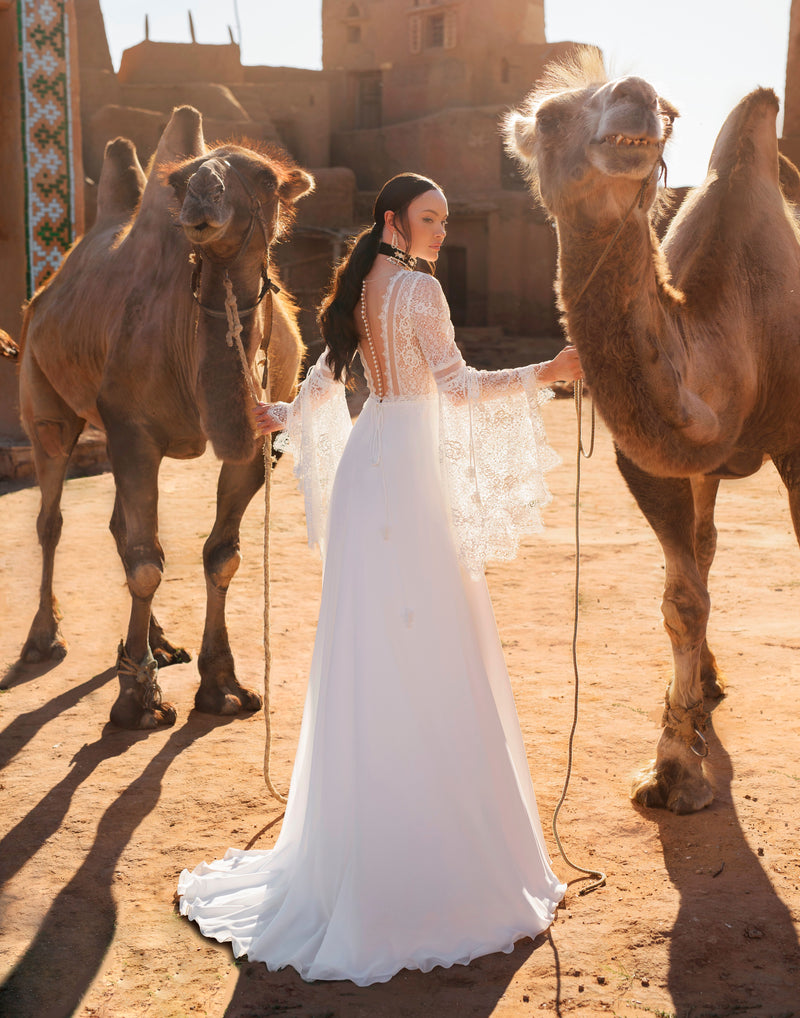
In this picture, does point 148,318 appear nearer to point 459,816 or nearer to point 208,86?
point 459,816

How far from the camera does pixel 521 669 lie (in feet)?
18.2

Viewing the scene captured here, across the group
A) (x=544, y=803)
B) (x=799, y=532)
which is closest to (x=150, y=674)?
(x=544, y=803)

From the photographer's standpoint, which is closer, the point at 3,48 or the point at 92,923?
the point at 92,923

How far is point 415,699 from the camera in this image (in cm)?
308

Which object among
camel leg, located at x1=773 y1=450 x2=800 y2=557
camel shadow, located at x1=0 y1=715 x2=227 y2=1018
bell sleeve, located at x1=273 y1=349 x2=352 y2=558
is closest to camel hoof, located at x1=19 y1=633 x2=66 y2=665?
camel shadow, located at x1=0 y1=715 x2=227 y2=1018

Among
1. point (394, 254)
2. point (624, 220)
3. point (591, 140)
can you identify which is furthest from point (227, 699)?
point (591, 140)

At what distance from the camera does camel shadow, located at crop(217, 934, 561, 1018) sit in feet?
8.96

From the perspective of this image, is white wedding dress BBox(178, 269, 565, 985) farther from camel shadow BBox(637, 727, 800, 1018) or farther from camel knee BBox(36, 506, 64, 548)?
camel knee BBox(36, 506, 64, 548)

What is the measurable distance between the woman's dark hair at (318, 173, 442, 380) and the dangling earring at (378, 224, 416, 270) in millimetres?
19

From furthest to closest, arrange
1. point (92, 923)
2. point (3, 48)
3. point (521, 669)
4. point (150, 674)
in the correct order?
point (3, 48) → point (521, 669) → point (150, 674) → point (92, 923)

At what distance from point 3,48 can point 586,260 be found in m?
9.64

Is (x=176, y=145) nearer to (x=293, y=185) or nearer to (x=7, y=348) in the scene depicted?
(x=293, y=185)

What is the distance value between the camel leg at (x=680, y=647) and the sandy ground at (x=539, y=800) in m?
0.10

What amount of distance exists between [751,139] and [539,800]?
9.22 feet
